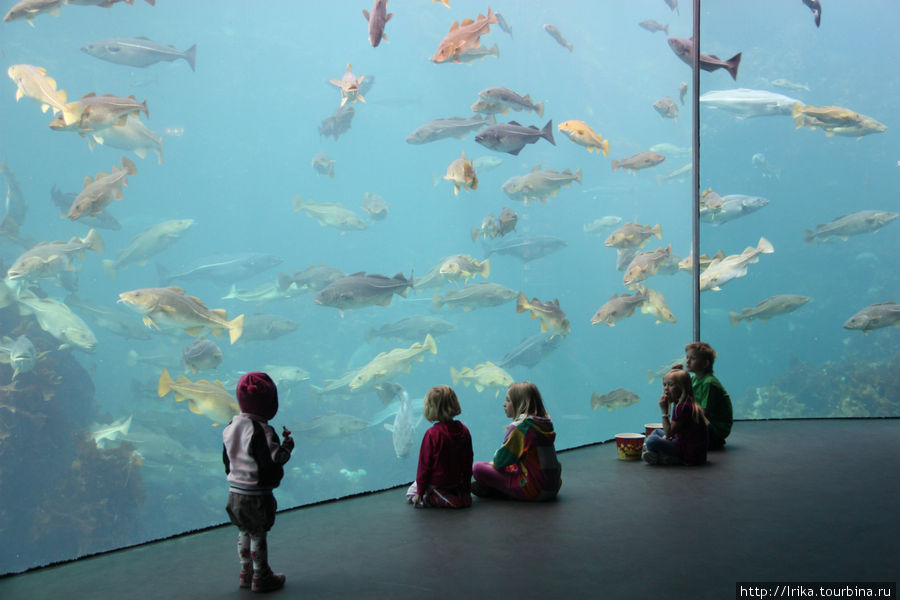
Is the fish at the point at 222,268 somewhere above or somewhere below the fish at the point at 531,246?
below

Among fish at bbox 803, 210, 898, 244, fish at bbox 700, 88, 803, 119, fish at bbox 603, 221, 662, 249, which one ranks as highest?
fish at bbox 700, 88, 803, 119

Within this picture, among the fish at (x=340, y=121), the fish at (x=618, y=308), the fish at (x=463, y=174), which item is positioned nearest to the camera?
the fish at (x=463, y=174)

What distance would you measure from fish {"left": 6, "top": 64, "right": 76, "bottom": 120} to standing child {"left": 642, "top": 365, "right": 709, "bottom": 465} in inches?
207

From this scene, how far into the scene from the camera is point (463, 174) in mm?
5711

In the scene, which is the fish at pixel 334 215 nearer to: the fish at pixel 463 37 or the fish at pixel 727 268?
the fish at pixel 463 37

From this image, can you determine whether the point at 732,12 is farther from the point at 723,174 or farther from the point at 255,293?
the point at 255,293

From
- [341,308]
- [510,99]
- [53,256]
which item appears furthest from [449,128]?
[53,256]

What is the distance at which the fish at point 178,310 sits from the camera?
462 cm

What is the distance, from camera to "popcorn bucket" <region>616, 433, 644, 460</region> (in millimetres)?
4586

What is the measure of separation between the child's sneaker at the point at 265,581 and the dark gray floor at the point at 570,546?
5 centimetres

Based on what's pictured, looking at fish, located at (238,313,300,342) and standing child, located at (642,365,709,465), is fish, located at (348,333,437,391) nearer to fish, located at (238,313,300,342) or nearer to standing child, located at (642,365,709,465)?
fish, located at (238,313,300,342)

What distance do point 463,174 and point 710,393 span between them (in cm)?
318

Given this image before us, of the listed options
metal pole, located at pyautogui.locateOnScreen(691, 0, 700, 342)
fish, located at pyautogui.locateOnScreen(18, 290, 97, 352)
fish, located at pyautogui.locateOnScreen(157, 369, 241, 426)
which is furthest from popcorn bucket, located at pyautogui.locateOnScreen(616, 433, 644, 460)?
fish, located at pyautogui.locateOnScreen(18, 290, 97, 352)

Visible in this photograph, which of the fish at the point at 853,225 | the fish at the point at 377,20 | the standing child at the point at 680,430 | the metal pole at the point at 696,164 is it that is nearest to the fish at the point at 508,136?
the metal pole at the point at 696,164
